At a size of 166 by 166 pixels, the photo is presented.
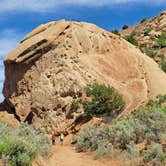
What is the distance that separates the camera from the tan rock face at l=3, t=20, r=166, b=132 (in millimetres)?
26484

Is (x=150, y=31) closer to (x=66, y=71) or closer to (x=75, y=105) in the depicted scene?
(x=66, y=71)

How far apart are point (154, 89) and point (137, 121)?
29.9 feet

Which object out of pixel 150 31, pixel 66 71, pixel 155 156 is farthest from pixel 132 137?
pixel 150 31

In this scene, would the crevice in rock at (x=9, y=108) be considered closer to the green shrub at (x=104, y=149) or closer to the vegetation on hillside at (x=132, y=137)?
the vegetation on hillside at (x=132, y=137)

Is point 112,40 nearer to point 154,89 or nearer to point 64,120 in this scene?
point 154,89

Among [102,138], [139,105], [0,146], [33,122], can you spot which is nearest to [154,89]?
[139,105]

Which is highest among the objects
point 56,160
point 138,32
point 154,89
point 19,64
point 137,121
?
point 138,32

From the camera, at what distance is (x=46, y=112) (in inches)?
1037

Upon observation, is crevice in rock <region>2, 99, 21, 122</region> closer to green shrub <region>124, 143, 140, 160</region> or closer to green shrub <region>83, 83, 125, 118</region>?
green shrub <region>83, 83, 125, 118</region>

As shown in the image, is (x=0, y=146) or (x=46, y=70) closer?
(x=0, y=146)

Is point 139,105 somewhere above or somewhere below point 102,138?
above

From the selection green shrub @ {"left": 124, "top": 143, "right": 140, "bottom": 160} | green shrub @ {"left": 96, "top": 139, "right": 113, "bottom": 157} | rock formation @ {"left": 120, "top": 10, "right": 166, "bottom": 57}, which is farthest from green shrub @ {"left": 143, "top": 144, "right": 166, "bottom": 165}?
rock formation @ {"left": 120, "top": 10, "right": 166, "bottom": 57}

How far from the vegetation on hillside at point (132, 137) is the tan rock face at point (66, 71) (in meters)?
6.47

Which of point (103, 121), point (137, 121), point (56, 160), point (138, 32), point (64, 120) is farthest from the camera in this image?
point (138, 32)
